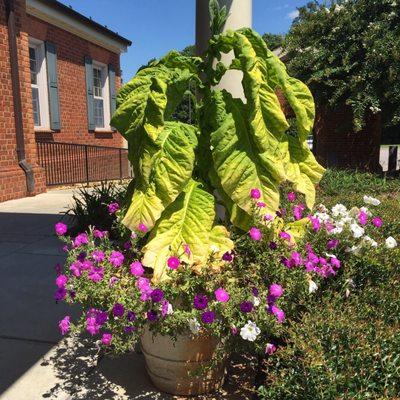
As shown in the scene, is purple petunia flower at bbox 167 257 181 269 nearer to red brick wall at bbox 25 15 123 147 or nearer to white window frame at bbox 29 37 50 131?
red brick wall at bbox 25 15 123 147

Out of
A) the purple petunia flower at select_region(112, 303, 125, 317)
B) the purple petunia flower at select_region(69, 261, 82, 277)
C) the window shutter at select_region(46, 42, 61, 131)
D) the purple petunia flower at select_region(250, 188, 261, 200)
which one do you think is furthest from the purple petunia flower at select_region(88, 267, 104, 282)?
the window shutter at select_region(46, 42, 61, 131)

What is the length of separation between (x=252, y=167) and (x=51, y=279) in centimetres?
252

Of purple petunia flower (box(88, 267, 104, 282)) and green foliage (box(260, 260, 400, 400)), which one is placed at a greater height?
purple petunia flower (box(88, 267, 104, 282))

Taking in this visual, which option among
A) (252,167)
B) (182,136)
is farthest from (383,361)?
(182,136)

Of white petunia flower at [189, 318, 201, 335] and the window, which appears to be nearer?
white petunia flower at [189, 318, 201, 335]

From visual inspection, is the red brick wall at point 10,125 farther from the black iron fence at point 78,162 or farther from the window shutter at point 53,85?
the window shutter at point 53,85

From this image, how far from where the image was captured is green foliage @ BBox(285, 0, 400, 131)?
293 inches

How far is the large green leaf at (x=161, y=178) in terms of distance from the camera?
2.21 meters

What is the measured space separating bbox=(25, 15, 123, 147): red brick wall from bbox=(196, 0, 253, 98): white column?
8.00m

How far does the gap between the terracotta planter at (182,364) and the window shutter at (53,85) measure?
9.49 m

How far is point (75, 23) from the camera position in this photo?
37.7ft

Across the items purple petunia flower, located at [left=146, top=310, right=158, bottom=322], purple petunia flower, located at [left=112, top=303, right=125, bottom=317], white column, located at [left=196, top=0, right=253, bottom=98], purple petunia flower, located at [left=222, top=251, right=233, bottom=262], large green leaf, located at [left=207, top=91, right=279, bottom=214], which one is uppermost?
white column, located at [left=196, top=0, right=253, bottom=98]

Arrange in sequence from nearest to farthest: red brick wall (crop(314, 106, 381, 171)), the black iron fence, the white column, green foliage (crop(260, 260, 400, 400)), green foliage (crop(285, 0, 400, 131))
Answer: green foliage (crop(260, 260, 400, 400))
the white column
green foliage (crop(285, 0, 400, 131))
red brick wall (crop(314, 106, 381, 171))
the black iron fence

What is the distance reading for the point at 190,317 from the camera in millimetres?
1912
